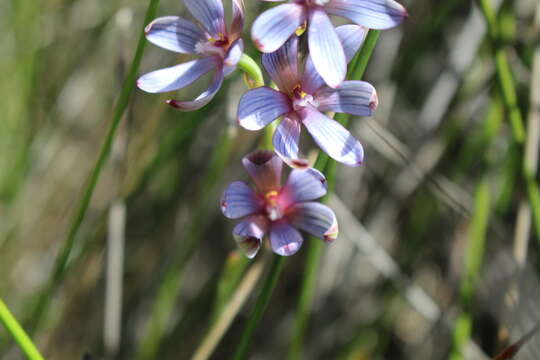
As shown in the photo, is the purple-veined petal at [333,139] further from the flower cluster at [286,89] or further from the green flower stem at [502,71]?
the green flower stem at [502,71]

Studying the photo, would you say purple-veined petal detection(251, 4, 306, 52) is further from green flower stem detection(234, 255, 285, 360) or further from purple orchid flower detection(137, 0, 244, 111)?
green flower stem detection(234, 255, 285, 360)

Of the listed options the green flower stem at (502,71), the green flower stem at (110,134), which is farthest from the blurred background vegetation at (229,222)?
the green flower stem at (110,134)

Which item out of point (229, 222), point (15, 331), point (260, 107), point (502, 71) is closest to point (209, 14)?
point (260, 107)

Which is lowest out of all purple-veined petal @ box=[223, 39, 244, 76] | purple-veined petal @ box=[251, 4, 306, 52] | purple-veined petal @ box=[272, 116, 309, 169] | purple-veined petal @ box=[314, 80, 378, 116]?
purple-veined petal @ box=[272, 116, 309, 169]

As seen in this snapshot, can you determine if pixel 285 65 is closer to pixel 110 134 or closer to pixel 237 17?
pixel 237 17

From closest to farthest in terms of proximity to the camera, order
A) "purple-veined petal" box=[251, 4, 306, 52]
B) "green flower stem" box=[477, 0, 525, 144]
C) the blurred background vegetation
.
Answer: "purple-veined petal" box=[251, 4, 306, 52] → "green flower stem" box=[477, 0, 525, 144] → the blurred background vegetation

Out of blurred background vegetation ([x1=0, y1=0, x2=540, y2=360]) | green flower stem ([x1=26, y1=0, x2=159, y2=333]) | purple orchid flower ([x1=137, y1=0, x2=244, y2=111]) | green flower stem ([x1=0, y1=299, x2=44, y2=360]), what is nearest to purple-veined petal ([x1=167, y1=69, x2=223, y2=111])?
purple orchid flower ([x1=137, y1=0, x2=244, y2=111])
